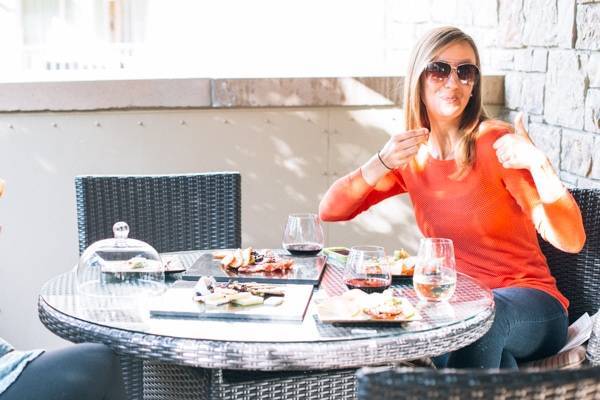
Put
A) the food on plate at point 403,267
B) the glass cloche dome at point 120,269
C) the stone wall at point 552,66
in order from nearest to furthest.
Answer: the glass cloche dome at point 120,269, the food on plate at point 403,267, the stone wall at point 552,66

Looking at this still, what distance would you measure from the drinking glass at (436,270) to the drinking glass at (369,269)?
0.10m

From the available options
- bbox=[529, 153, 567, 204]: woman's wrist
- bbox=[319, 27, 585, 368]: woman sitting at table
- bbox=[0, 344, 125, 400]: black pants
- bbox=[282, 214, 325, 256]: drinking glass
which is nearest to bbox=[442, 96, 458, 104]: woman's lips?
bbox=[319, 27, 585, 368]: woman sitting at table

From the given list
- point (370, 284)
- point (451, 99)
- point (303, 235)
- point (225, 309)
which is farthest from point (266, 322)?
point (451, 99)

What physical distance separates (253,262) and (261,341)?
0.63 m

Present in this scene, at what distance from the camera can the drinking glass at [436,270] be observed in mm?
2066

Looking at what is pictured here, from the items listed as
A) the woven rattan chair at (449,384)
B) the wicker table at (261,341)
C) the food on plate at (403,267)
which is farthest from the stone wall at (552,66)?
the woven rattan chair at (449,384)

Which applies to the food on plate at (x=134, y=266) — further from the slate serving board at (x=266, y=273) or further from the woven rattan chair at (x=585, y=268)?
the woven rattan chair at (x=585, y=268)

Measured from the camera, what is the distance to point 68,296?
2.18 m

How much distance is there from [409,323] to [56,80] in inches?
94.0

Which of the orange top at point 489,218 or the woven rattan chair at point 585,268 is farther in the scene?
the woven rattan chair at point 585,268

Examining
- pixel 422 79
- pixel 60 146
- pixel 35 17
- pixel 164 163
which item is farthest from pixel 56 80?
pixel 35 17

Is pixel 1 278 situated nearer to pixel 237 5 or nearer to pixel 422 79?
pixel 422 79

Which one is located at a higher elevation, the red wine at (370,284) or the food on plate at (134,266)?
the food on plate at (134,266)

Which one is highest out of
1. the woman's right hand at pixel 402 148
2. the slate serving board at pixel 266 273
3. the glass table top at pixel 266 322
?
the woman's right hand at pixel 402 148
